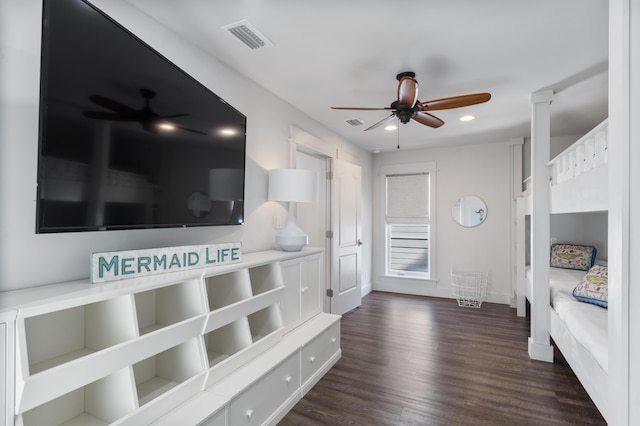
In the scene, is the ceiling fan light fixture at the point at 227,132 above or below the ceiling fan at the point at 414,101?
below

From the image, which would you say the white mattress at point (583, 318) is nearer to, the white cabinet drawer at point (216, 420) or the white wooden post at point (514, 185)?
the white wooden post at point (514, 185)

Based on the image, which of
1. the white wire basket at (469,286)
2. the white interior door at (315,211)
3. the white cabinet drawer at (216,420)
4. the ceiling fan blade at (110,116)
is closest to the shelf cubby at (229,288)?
the white cabinet drawer at (216,420)

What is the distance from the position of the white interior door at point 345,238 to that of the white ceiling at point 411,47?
1.13 metres

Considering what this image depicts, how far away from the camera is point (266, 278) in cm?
237

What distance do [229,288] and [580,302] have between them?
8.74ft

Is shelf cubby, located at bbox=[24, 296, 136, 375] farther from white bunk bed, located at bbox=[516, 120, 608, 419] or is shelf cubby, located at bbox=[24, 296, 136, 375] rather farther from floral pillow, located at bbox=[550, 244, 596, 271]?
floral pillow, located at bbox=[550, 244, 596, 271]

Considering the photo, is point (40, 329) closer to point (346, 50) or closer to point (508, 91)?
point (346, 50)

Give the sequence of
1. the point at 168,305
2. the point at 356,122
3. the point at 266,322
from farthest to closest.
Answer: the point at 356,122 < the point at 266,322 < the point at 168,305

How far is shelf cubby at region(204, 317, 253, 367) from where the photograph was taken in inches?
78.2

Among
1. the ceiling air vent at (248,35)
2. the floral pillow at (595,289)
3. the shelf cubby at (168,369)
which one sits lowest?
the shelf cubby at (168,369)

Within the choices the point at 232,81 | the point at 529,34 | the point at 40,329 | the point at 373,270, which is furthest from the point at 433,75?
the point at 373,270

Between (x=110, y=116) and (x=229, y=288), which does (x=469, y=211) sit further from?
(x=110, y=116)

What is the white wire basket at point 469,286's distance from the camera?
4777 millimetres

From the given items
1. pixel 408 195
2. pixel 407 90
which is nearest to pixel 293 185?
pixel 407 90
